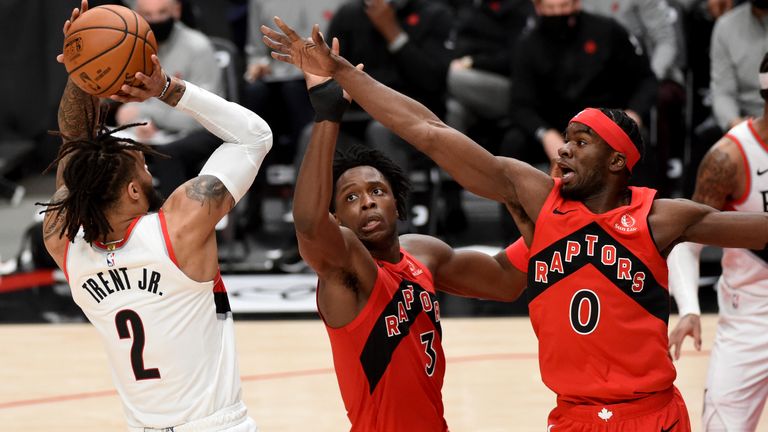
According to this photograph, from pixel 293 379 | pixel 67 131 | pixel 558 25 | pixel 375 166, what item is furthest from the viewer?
pixel 558 25

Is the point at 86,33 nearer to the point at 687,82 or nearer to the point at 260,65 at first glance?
the point at 260,65

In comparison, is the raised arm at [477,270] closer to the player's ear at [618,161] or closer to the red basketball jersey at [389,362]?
the red basketball jersey at [389,362]

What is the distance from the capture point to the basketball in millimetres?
4254

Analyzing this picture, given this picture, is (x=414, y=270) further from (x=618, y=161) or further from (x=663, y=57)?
(x=663, y=57)

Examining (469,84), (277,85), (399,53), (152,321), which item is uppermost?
(152,321)

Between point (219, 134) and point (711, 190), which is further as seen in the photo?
point (711, 190)

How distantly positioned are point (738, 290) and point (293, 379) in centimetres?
331

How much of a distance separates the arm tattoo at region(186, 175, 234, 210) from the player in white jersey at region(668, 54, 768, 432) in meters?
2.28

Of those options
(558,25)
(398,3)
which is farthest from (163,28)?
(558,25)

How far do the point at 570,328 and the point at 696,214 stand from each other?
644mm

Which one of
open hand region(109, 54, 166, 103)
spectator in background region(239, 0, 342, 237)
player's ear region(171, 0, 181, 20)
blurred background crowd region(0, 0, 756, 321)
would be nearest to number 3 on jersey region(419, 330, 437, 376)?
open hand region(109, 54, 166, 103)

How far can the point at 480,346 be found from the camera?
330 inches

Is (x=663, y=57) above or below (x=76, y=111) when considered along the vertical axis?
below

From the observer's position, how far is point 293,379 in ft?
25.1
